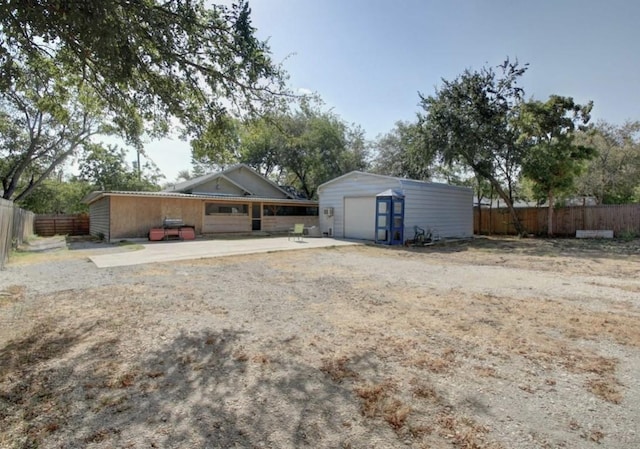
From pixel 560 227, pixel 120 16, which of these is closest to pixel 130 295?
pixel 120 16

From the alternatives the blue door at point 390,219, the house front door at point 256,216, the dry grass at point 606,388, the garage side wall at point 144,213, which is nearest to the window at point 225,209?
the house front door at point 256,216

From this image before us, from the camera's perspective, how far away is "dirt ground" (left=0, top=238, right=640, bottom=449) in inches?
84.9

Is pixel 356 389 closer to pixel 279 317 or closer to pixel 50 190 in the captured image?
pixel 279 317

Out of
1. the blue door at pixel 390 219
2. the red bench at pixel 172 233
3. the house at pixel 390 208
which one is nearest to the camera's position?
the blue door at pixel 390 219

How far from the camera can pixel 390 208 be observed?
1376 centimetres

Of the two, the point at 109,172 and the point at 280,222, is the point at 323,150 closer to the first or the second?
the point at 280,222

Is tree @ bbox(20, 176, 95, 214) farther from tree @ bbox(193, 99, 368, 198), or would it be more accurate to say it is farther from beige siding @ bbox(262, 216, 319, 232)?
beige siding @ bbox(262, 216, 319, 232)

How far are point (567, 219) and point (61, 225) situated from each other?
28948 mm

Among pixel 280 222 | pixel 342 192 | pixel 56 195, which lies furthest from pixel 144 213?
pixel 56 195

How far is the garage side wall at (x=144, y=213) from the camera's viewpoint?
50.1ft

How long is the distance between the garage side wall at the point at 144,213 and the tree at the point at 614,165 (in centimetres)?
2553

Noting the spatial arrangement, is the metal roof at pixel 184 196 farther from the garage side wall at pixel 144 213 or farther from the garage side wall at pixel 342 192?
the garage side wall at pixel 342 192

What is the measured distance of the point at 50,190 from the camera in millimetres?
26844

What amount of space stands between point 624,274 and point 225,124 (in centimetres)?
898
